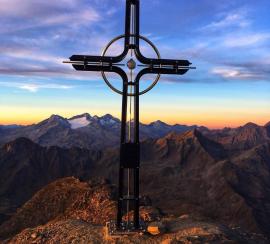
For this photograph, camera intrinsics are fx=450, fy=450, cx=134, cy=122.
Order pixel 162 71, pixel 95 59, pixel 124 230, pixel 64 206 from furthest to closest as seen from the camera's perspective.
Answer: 1. pixel 64 206
2. pixel 162 71
3. pixel 124 230
4. pixel 95 59

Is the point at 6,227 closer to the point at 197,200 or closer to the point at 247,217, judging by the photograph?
the point at 247,217

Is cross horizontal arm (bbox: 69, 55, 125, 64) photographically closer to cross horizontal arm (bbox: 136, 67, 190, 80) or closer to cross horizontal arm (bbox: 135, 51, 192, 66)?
cross horizontal arm (bbox: 135, 51, 192, 66)

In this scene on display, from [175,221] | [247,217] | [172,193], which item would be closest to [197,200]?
[172,193]

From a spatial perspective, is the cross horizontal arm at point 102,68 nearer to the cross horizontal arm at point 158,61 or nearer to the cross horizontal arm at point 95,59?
the cross horizontal arm at point 95,59

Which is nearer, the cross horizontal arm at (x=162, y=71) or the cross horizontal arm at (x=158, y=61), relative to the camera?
the cross horizontal arm at (x=158, y=61)

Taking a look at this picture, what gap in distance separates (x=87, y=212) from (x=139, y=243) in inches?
1254

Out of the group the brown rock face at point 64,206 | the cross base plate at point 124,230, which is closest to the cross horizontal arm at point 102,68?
the cross base plate at point 124,230

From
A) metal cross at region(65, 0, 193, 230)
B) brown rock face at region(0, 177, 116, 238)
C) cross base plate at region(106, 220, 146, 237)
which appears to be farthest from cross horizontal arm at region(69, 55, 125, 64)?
brown rock face at region(0, 177, 116, 238)

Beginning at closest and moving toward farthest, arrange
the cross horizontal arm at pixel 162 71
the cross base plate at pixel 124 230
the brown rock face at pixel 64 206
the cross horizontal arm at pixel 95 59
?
the cross horizontal arm at pixel 95 59 < the cross base plate at pixel 124 230 < the cross horizontal arm at pixel 162 71 < the brown rock face at pixel 64 206

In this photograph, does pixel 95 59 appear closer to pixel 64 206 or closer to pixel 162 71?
pixel 162 71

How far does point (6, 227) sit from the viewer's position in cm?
7088

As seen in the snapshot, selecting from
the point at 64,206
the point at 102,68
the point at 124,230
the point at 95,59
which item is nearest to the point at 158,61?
the point at 102,68

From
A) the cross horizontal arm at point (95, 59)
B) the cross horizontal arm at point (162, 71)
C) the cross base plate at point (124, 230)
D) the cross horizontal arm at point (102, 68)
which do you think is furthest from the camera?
the cross horizontal arm at point (162, 71)

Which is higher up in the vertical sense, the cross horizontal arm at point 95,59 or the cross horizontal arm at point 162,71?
the cross horizontal arm at point 95,59
